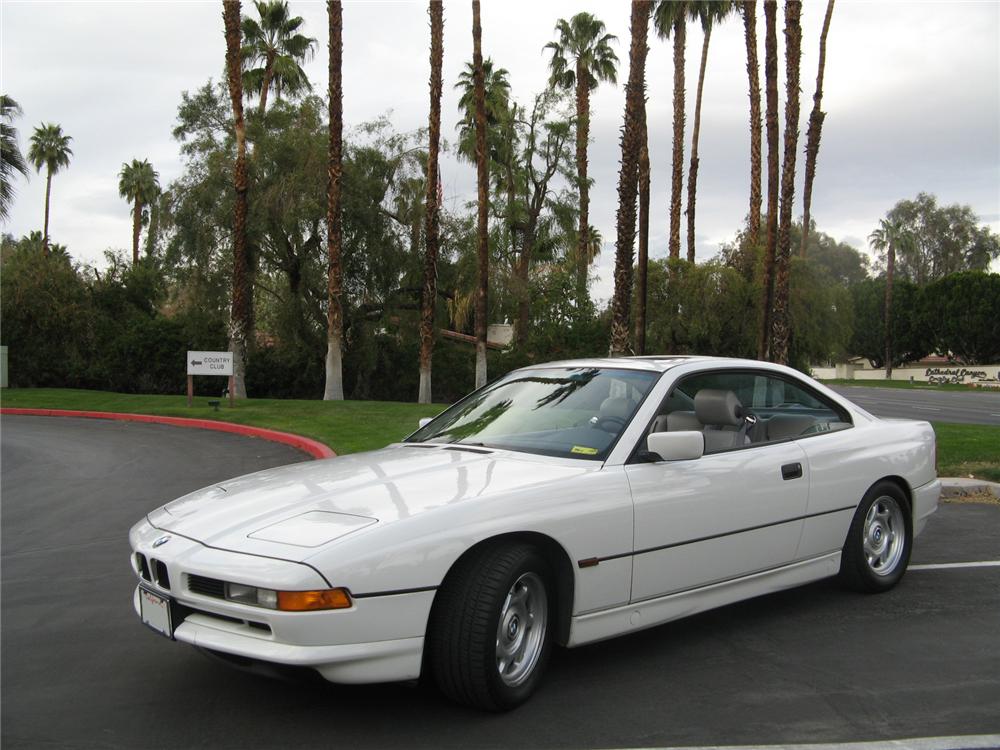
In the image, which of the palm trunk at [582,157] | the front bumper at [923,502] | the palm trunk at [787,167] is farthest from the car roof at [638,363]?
the palm trunk at [582,157]

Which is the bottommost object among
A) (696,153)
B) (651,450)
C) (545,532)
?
(545,532)

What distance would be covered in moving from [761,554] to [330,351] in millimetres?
21724

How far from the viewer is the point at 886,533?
5852 mm

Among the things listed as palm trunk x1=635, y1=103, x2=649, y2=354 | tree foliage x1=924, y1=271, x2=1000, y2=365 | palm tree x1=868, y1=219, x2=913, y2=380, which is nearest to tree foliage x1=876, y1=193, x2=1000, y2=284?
palm tree x1=868, y1=219, x2=913, y2=380

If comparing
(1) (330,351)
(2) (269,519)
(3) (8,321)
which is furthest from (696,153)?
(2) (269,519)

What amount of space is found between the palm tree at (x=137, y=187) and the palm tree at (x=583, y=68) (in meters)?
34.7

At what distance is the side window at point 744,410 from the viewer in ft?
16.6

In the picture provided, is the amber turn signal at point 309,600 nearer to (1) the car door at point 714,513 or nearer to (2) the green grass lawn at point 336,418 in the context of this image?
(1) the car door at point 714,513

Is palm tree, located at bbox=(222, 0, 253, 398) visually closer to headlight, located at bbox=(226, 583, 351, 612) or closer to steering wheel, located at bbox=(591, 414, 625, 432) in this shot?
steering wheel, located at bbox=(591, 414, 625, 432)

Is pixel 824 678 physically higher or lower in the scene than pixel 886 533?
lower

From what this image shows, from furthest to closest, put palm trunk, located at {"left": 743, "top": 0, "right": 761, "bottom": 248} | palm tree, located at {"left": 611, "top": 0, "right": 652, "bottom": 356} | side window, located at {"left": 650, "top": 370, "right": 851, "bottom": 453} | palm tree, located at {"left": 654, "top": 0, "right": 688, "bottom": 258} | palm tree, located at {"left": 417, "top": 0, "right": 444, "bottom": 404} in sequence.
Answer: palm tree, located at {"left": 654, "top": 0, "right": 688, "bottom": 258}, palm trunk, located at {"left": 743, "top": 0, "right": 761, "bottom": 248}, palm tree, located at {"left": 417, "top": 0, "right": 444, "bottom": 404}, palm tree, located at {"left": 611, "top": 0, "right": 652, "bottom": 356}, side window, located at {"left": 650, "top": 370, "right": 851, "bottom": 453}

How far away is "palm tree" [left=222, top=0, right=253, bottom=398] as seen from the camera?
80.9 ft

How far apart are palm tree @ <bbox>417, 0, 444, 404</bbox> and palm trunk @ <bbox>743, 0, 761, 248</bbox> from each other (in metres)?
10.4

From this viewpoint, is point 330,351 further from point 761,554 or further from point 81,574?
point 761,554
